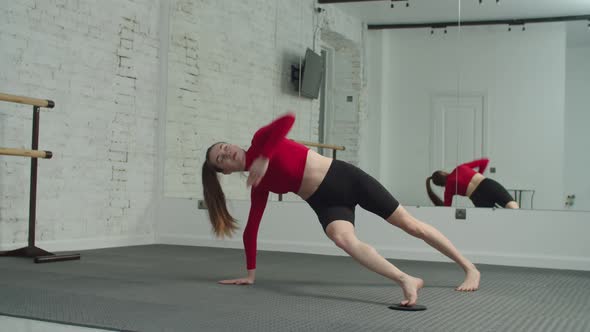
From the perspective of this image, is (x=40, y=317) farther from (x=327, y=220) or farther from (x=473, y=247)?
(x=473, y=247)

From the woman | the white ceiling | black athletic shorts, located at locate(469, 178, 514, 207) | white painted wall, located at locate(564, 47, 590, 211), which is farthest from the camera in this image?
black athletic shorts, located at locate(469, 178, 514, 207)

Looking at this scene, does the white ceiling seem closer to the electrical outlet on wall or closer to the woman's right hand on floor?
the electrical outlet on wall

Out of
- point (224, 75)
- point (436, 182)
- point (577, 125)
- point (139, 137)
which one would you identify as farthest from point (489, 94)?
point (139, 137)

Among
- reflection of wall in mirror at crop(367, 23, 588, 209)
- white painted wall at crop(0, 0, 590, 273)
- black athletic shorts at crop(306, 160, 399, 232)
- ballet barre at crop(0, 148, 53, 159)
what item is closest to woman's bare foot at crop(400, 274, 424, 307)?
black athletic shorts at crop(306, 160, 399, 232)

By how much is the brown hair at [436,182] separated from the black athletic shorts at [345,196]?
6.34 ft

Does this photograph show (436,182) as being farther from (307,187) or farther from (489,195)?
(307,187)

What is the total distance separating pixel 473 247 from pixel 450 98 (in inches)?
45.4

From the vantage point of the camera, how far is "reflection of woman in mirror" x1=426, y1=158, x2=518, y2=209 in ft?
16.8

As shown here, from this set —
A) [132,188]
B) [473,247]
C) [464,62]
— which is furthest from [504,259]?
[132,188]

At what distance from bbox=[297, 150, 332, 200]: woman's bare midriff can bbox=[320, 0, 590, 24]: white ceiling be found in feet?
8.15

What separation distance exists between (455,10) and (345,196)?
8.61ft

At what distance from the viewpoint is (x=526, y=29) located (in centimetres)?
Result: 506

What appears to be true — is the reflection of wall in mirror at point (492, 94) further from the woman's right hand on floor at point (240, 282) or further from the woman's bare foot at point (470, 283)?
the woman's right hand on floor at point (240, 282)

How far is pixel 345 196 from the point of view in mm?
3299
